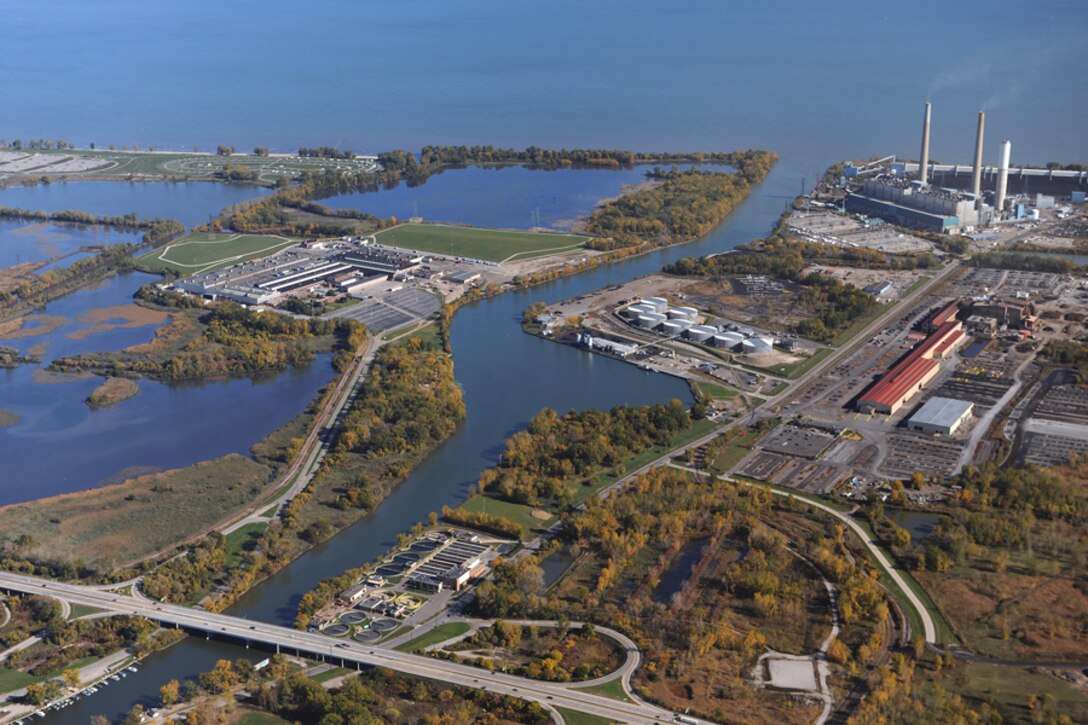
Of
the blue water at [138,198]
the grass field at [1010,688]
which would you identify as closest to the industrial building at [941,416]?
the grass field at [1010,688]

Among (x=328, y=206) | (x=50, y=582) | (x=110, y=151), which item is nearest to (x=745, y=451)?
(x=50, y=582)

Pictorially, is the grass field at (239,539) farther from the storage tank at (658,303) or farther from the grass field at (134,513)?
the storage tank at (658,303)

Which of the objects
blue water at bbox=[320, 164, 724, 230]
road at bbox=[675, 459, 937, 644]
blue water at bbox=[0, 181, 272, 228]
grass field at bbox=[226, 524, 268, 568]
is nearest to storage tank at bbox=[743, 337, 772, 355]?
road at bbox=[675, 459, 937, 644]

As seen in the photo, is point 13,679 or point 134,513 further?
point 134,513

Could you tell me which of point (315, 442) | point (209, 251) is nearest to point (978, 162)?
point (209, 251)

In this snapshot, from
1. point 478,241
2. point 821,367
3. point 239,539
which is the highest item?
point 478,241

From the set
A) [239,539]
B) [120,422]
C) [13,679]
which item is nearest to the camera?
[13,679]

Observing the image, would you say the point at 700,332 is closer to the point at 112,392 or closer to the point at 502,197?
the point at 112,392
